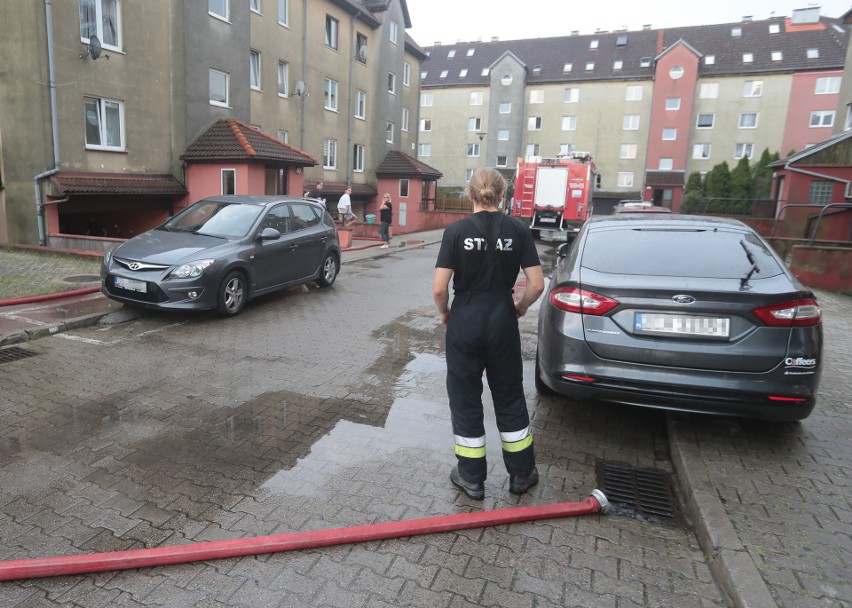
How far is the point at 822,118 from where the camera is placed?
154 ft

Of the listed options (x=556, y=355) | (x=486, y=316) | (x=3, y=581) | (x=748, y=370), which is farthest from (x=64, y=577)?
(x=748, y=370)

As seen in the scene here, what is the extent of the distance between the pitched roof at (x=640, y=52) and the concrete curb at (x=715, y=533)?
5324 cm

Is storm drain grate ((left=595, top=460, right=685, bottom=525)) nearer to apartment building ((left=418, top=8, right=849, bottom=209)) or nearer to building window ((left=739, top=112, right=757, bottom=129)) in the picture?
apartment building ((left=418, top=8, right=849, bottom=209))

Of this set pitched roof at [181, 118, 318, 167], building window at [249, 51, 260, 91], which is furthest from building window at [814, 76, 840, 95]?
pitched roof at [181, 118, 318, 167]

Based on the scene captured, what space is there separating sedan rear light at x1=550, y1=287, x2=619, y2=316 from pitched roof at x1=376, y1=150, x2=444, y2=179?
2618cm

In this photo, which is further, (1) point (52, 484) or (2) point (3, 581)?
(1) point (52, 484)

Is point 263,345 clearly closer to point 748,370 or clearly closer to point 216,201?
point 216,201

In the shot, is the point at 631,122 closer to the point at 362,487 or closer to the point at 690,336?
the point at 690,336

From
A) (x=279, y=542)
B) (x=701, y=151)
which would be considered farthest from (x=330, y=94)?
(x=701, y=151)

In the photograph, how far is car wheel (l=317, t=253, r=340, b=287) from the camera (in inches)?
420

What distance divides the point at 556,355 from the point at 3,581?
334 cm

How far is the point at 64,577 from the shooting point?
9.01ft

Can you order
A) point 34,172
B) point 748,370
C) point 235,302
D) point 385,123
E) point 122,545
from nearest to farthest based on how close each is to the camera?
point 122,545 < point 748,370 < point 235,302 < point 34,172 < point 385,123

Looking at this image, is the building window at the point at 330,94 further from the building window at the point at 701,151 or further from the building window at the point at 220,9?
the building window at the point at 701,151
